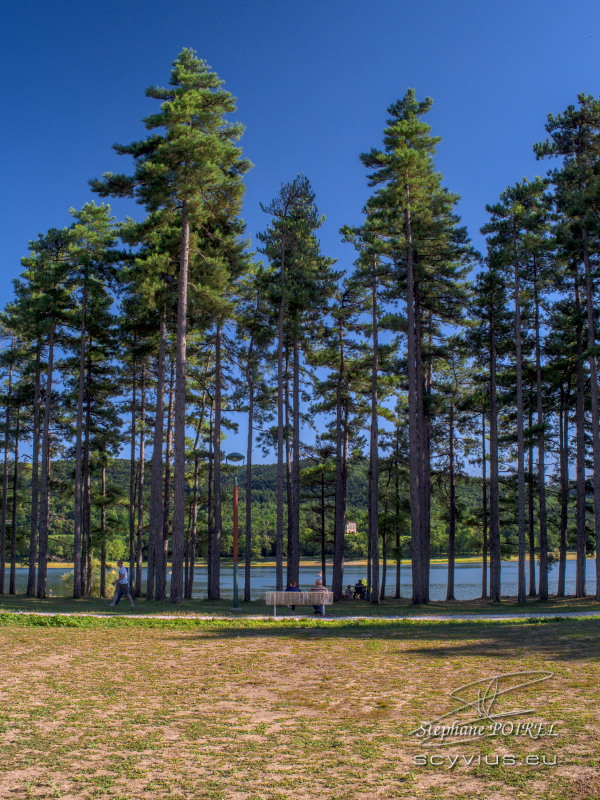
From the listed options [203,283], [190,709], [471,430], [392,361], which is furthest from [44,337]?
[190,709]

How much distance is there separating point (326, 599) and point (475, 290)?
706 inches

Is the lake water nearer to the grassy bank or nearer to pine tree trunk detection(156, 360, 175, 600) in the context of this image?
pine tree trunk detection(156, 360, 175, 600)

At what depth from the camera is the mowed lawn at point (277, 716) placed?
16.5 feet

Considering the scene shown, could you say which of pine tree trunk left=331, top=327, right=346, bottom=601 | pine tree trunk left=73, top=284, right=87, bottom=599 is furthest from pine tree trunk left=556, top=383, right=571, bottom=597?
pine tree trunk left=73, top=284, right=87, bottom=599

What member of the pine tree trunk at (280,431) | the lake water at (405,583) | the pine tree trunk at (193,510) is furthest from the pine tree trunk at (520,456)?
the pine tree trunk at (193,510)

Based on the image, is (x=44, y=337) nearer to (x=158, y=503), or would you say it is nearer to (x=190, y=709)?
(x=158, y=503)

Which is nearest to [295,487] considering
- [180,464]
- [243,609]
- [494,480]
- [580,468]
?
[494,480]

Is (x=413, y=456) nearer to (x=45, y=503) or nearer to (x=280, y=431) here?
(x=280, y=431)

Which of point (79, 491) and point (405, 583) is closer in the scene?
point (79, 491)

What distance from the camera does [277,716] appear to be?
7.07m

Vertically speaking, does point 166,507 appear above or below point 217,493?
below

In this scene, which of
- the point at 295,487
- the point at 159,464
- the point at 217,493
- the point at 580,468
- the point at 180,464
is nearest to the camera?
the point at 180,464

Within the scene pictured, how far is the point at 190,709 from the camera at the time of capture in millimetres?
7367

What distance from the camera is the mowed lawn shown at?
504cm
